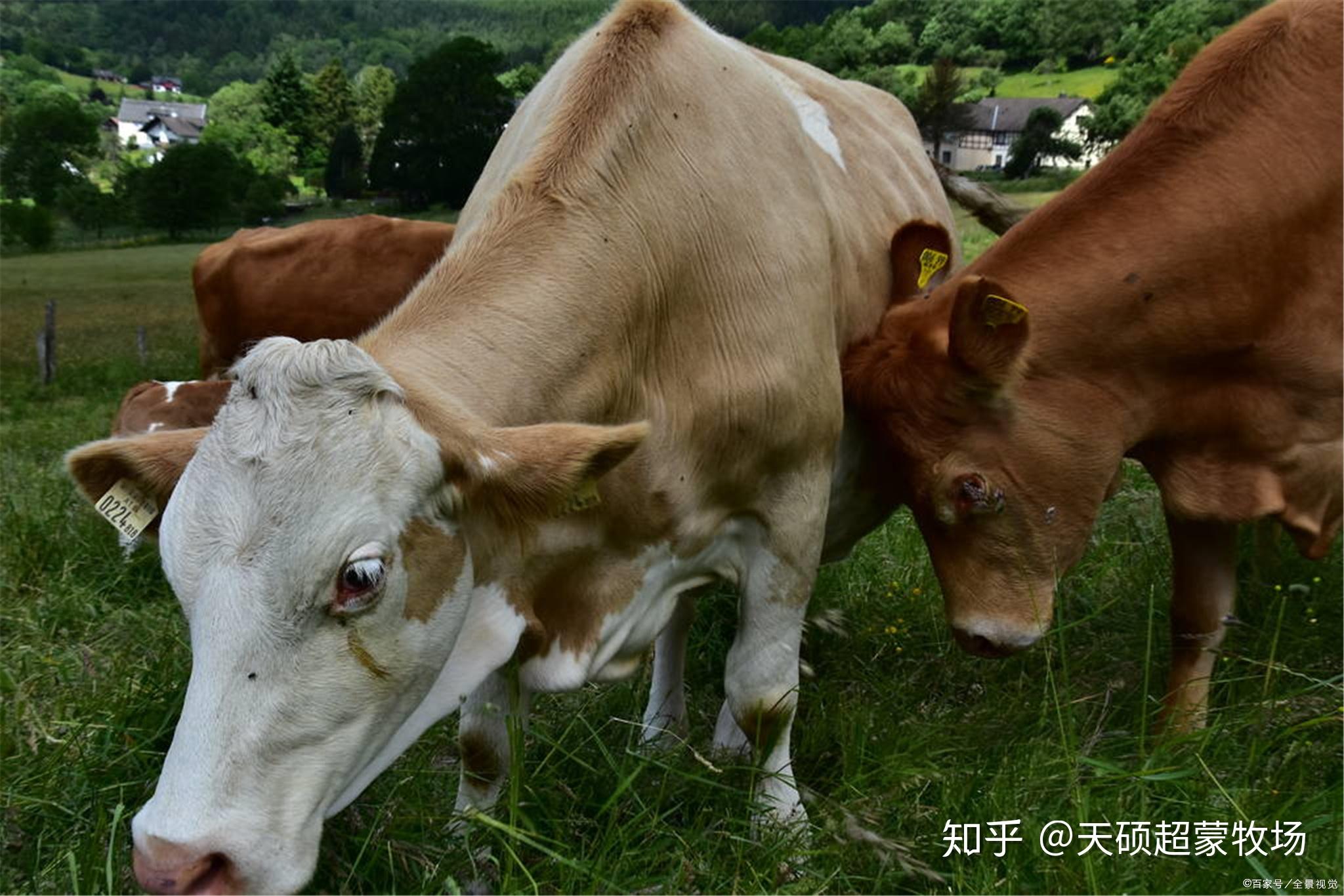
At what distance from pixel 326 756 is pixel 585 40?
197 centimetres

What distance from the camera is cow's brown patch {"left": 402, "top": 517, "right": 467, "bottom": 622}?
2.21 metres

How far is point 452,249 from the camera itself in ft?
8.93

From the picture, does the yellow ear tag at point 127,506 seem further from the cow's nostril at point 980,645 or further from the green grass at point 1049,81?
the green grass at point 1049,81

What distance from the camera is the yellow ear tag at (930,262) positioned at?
12.2 ft

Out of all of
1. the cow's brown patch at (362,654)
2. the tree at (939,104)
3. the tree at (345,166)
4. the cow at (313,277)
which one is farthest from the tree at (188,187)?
the cow's brown patch at (362,654)

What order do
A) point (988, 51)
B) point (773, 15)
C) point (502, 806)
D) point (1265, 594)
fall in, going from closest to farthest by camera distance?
point (502, 806), point (1265, 594), point (773, 15), point (988, 51)

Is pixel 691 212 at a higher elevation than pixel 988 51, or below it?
higher

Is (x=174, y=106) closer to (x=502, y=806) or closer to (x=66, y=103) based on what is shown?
(x=66, y=103)

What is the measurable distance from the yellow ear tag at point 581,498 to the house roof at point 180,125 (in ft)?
40.5

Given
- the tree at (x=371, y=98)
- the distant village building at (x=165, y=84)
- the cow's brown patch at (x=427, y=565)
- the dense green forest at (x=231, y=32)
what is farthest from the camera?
the distant village building at (x=165, y=84)

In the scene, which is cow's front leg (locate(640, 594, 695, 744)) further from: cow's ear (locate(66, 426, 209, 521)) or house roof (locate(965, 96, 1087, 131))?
house roof (locate(965, 96, 1087, 131))

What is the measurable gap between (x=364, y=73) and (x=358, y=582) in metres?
9.62

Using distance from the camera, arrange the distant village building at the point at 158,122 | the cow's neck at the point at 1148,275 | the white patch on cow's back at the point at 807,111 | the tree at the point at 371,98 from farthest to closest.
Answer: the distant village building at the point at 158,122, the tree at the point at 371,98, the white patch on cow's back at the point at 807,111, the cow's neck at the point at 1148,275

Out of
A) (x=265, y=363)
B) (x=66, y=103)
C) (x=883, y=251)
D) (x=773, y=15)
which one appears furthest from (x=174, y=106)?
(x=265, y=363)
